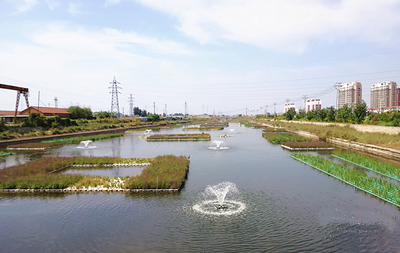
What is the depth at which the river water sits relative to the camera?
34.2 feet

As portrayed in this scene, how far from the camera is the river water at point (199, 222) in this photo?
1042cm

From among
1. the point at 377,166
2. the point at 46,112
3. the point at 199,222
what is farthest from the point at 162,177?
the point at 46,112

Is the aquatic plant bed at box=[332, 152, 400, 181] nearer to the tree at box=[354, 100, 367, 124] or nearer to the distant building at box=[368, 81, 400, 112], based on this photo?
the tree at box=[354, 100, 367, 124]

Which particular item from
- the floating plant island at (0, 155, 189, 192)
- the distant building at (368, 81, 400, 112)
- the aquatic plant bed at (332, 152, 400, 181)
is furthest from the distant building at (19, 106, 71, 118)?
the distant building at (368, 81, 400, 112)

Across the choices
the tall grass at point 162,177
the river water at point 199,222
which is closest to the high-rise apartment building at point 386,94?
the tall grass at point 162,177

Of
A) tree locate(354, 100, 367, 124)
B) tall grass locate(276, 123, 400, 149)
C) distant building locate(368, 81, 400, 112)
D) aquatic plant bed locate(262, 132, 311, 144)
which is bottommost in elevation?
aquatic plant bed locate(262, 132, 311, 144)

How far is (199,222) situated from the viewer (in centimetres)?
1237

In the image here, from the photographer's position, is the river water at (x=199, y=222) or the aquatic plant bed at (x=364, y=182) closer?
the river water at (x=199, y=222)

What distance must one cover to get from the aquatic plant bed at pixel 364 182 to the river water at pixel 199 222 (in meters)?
0.64

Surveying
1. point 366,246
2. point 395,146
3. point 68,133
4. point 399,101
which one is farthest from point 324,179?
point 399,101

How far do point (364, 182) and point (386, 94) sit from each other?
536 ft

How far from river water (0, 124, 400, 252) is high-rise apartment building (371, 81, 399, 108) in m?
158

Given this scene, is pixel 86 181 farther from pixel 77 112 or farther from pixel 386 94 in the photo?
pixel 386 94

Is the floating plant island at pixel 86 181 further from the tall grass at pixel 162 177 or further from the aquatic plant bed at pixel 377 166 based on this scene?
the aquatic plant bed at pixel 377 166
